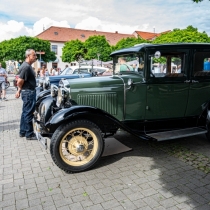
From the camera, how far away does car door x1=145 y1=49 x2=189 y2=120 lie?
3973mm

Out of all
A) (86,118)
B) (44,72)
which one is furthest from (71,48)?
(86,118)

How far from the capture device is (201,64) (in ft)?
13.8

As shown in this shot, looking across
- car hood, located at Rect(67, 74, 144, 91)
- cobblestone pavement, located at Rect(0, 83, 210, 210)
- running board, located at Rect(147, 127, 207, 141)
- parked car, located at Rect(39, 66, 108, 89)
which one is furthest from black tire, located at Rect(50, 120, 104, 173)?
parked car, located at Rect(39, 66, 108, 89)

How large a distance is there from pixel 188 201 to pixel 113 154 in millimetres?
1677

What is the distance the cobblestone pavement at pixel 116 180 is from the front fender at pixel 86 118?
623 mm

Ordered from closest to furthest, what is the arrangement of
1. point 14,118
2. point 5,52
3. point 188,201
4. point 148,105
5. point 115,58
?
point 188,201 → point 148,105 → point 115,58 → point 14,118 → point 5,52

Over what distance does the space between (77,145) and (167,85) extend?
196cm

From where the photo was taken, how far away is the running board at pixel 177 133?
12.8 feet

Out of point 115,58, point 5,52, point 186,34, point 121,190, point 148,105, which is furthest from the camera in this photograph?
point 5,52

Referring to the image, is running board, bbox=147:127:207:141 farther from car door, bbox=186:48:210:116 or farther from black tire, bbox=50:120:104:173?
black tire, bbox=50:120:104:173

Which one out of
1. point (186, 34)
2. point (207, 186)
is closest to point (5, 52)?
point (186, 34)

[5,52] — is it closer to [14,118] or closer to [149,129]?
[14,118]

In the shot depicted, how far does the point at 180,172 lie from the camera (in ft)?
11.1

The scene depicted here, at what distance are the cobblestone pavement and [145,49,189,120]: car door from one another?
0.80 metres
